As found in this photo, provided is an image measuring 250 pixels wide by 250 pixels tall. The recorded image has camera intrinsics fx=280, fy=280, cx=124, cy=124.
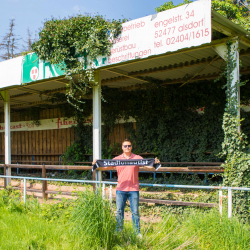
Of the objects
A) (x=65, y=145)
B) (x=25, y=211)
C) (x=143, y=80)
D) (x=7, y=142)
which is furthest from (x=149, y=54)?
(x=65, y=145)

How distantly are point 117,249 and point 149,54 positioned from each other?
3609mm

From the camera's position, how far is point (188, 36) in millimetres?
4945

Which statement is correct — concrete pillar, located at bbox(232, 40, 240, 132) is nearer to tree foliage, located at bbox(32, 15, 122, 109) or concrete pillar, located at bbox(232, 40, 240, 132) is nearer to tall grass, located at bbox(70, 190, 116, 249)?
tree foliage, located at bbox(32, 15, 122, 109)

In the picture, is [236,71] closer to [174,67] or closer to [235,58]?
[235,58]

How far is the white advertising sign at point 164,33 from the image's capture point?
4.74 m

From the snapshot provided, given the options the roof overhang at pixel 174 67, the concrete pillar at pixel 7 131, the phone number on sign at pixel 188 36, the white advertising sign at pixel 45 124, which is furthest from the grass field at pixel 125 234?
the white advertising sign at pixel 45 124

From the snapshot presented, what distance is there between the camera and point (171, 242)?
11.6ft

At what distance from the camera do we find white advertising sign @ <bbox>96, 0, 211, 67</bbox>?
15.5ft

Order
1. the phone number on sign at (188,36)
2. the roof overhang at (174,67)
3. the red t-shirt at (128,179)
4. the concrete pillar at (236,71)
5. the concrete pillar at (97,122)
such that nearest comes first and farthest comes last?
the red t-shirt at (128,179)
the phone number on sign at (188,36)
the concrete pillar at (236,71)
the roof overhang at (174,67)
the concrete pillar at (97,122)

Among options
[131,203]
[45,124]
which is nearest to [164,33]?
[131,203]

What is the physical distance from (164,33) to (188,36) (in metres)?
0.52

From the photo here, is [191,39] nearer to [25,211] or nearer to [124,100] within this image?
[25,211]

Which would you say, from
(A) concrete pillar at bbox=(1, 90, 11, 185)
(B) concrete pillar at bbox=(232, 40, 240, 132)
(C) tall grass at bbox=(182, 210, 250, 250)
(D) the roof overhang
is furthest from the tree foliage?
(C) tall grass at bbox=(182, 210, 250, 250)

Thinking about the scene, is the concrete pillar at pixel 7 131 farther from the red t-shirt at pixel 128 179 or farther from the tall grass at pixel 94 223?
the tall grass at pixel 94 223
